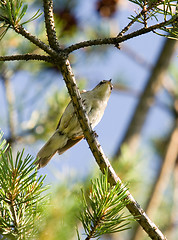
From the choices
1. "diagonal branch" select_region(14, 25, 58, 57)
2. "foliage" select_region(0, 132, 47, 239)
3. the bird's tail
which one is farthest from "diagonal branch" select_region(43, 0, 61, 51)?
the bird's tail

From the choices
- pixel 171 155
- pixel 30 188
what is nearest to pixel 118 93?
pixel 171 155

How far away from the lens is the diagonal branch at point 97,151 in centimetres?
167

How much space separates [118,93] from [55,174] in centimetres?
228

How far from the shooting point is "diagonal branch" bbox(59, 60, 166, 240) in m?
1.67

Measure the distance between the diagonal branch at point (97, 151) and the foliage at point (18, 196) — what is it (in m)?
0.37

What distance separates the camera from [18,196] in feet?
4.89

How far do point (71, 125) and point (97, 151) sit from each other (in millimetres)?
1602

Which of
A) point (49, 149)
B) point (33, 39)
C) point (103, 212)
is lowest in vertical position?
point (103, 212)

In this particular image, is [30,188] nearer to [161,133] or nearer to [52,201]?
[52,201]

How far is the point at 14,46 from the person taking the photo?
3275mm

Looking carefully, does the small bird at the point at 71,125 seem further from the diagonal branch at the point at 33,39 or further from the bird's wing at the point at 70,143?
the diagonal branch at the point at 33,39

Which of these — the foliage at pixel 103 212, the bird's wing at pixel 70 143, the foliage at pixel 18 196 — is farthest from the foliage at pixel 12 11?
the bird's wing at pixel 70 143

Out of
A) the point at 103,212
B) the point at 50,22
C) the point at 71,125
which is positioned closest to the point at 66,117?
the point at 71,125

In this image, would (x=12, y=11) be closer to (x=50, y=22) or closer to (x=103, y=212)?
(x=50, y=22)
